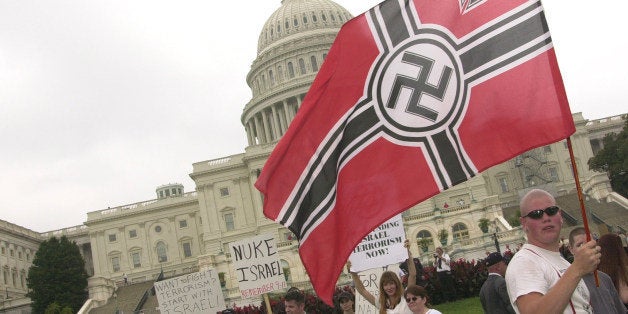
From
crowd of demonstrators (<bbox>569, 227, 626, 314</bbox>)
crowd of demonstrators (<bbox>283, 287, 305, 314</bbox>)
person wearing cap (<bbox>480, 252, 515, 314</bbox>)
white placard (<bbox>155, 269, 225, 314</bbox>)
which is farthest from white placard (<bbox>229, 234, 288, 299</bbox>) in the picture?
crowd of demonstrators (<bbox>569, 227, 626, 314</bbox>)

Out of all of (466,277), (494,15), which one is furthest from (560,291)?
(466,277)

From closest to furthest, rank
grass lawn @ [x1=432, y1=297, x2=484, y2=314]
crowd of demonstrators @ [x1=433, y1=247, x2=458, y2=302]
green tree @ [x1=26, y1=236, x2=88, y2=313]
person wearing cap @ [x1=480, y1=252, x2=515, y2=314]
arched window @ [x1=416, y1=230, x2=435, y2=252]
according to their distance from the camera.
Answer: person wearing cap @ [x1=480, y1=252, x2=515, y2=314], grass lawn @ [x1=432, y1=297, x2=484, y2=314], crowd of demonstrators @ [x1=433, y1=247, x2=458, y2=302], arched window @ [x1=416, y1=230, x2=435, y2=252], green tree @ [x1=26, y1=236, x2=88, y2=313]

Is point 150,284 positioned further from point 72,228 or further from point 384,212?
point 384,212

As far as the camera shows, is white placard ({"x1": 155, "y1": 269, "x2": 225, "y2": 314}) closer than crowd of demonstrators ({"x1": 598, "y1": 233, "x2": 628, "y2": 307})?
No

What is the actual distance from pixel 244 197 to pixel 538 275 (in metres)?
73.4

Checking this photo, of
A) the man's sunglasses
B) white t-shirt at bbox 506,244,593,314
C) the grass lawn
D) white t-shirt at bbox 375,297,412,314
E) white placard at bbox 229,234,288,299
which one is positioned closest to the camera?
white t-shirt at bbox 506,244,593,314

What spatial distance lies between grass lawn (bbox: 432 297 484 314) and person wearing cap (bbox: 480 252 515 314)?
10592 mm

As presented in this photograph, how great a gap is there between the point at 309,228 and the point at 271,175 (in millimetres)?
627

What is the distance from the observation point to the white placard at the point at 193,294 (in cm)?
1532

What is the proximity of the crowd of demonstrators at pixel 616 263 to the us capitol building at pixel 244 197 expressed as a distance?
52.8 m

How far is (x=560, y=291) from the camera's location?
13.4 ft

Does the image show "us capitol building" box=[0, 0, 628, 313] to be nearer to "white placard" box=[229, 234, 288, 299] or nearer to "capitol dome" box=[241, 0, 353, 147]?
"capitol dome" box=[241, 0, 353, 147]

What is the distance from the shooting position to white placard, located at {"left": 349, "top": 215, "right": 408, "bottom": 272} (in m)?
11.7

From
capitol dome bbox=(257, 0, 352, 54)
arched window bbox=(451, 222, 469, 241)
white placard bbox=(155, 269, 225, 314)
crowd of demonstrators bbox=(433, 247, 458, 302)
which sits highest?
capitol dome bbox=(257, 0, 352, 54)
